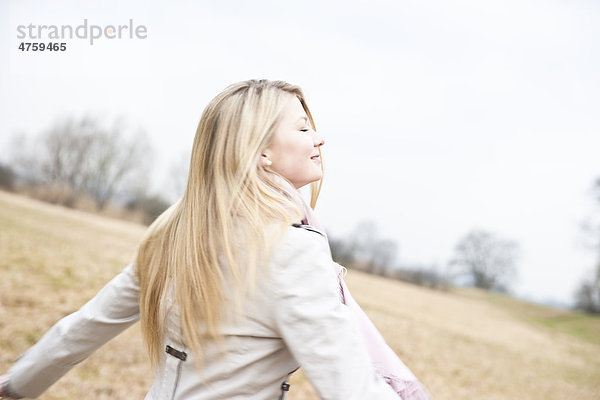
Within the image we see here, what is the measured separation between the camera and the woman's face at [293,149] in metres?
1.47

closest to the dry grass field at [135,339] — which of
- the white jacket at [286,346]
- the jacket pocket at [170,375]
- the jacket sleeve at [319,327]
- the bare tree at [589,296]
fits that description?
the jacket pocket at [170,375]

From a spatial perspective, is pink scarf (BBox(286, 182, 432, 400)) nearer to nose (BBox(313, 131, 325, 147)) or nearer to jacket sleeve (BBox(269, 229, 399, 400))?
jacket sleeve (BBox(269, 229, 399, 400))

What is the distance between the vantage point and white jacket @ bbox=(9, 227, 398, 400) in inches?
45.2

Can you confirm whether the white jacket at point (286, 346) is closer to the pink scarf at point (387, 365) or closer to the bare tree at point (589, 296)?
the pink scarf at point (387, 365)

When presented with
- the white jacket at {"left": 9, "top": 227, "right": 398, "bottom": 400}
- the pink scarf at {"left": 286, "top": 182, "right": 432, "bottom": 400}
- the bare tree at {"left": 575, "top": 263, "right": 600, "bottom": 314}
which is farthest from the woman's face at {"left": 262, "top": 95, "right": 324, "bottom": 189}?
the bare tree at {"left": 575, "top": 263, "right": 600, "bottom": 314}

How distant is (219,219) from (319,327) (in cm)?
38

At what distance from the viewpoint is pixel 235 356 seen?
1.30 meters

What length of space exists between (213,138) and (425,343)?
862 centimetres

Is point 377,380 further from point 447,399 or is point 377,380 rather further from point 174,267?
point 447,399

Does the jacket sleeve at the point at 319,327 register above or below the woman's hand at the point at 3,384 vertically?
above

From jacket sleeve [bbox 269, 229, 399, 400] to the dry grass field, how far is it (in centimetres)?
349

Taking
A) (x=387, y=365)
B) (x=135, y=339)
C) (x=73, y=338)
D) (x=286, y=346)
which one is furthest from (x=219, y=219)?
(x=135, y=339)

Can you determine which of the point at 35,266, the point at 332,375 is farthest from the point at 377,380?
the point at 35,266

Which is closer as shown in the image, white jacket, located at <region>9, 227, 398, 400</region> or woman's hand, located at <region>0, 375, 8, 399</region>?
white jacket, located at <region>9, 227, 398, 400</region>
